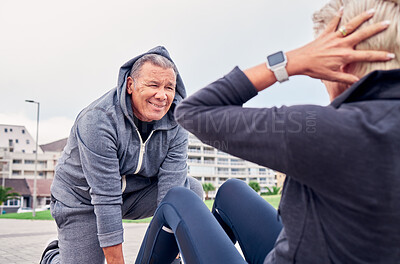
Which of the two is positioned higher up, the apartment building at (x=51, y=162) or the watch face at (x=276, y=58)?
the watch face at (x=276, y=58)

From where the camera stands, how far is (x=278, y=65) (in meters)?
1.07

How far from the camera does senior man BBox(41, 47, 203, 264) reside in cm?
217

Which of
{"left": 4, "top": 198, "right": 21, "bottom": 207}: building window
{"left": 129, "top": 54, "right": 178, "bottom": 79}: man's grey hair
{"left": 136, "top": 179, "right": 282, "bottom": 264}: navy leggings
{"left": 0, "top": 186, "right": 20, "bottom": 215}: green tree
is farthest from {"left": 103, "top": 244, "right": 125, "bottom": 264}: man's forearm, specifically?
{"left": 4, "top": 198, "right": 21, "bottom": 207}: building window

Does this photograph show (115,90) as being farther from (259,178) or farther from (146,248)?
(259,178)

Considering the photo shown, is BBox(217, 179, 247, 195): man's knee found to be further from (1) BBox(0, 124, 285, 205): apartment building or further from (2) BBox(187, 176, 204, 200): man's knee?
(1) BBox(0, 124, 285, 205): apartment building

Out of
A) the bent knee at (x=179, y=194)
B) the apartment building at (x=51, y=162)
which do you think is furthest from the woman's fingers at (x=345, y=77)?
the apartment building at (x=51, y=162)

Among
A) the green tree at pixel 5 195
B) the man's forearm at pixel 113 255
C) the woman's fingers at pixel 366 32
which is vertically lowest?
the green tree at pixel 5 195

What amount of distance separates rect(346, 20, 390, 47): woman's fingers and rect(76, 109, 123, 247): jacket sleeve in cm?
160

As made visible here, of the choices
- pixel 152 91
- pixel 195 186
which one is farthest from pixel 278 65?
pixel 195 186

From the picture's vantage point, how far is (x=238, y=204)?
175 cm

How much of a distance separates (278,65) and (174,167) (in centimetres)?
160

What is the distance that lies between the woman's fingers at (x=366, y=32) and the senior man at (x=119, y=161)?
1479mm

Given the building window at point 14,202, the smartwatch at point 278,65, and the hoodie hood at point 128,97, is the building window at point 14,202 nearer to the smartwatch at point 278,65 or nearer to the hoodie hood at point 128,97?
the hoodie hood at point 128,97

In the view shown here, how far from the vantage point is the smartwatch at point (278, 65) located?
3.50ft
